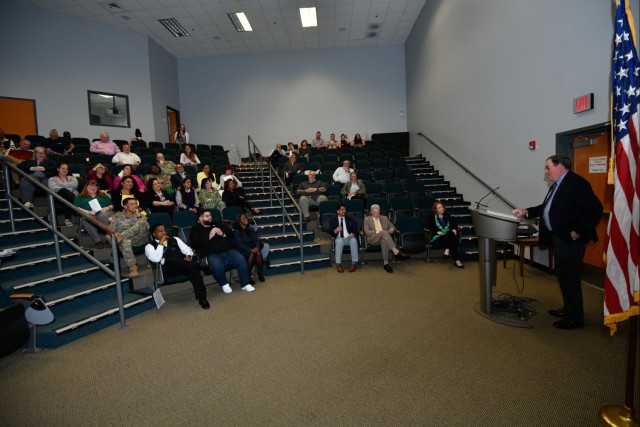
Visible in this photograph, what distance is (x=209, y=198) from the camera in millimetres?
7312

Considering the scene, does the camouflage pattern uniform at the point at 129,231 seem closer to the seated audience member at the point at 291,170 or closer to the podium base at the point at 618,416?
the seated audience member at the point at 291,170

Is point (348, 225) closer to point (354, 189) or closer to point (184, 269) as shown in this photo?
point (354, 189)

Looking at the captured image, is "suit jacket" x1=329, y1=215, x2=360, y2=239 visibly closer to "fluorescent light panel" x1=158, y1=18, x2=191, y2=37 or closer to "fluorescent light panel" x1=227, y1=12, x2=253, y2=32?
"fluorescent light panel" x1=227, y1=12, x2=253, y2=32

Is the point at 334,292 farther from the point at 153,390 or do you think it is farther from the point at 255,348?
the point at 153,390

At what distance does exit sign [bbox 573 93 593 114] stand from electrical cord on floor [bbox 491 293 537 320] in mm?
2767

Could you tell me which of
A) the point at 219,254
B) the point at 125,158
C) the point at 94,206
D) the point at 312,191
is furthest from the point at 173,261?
the point at 125,158

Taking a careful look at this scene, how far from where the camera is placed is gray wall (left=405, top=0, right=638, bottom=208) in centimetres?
489

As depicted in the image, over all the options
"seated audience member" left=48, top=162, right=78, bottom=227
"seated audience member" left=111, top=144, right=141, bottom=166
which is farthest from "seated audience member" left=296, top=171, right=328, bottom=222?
"seated audience member" left=48, top=162, right=78, bottom=227

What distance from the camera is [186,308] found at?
4770 millimetres

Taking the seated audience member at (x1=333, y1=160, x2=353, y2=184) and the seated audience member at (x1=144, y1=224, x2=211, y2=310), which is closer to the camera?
the seated audience member at (x1=144, y1=224, x2=211, y2=310)

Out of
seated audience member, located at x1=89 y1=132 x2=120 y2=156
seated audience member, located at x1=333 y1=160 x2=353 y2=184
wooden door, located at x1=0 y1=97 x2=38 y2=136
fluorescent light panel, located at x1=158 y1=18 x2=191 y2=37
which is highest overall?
fluorescent light panel, located at x1=158 y1=18 x2=191 y2=37

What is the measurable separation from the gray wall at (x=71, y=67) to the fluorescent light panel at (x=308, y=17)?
5534mm

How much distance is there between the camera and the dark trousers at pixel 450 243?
21.5 feet

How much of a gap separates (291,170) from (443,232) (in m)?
5.06
